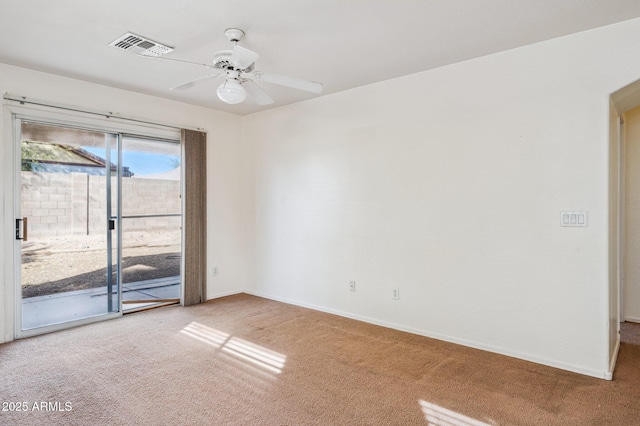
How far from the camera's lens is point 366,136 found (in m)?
4.07

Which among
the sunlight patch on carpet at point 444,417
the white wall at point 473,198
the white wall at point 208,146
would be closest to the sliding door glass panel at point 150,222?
the white wall at point 208,146

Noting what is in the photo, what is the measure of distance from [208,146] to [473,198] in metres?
3.47

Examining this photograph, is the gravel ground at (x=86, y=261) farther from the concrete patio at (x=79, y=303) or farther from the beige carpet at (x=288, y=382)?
the beige carpet at (x=288, y=382)

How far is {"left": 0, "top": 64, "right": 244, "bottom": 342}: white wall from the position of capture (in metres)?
3.52

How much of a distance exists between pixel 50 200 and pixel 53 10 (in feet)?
6.82

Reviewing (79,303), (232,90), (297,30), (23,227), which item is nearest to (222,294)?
(79,303)

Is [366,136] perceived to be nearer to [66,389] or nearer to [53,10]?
[53,10]

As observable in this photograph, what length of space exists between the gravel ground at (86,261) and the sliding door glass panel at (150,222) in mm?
12

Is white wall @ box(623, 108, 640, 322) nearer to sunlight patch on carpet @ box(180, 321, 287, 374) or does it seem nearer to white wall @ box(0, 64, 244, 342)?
sunlight patch on carpet @ box(180, 321, 287, 374)

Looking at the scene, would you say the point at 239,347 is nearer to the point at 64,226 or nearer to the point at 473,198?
the point at 64,226

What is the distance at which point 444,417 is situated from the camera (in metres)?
2.27

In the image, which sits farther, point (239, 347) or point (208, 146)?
point (208, 146)

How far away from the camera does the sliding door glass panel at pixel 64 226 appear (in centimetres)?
373

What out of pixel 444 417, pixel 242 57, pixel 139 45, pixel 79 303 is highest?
pixel 139 45
